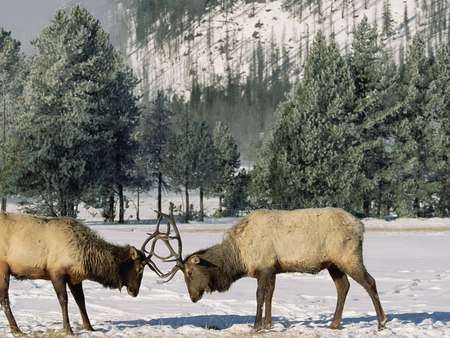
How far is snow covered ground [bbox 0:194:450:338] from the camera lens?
27.4 ft

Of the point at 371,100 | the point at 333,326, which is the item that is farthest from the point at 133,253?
the point at 371,100

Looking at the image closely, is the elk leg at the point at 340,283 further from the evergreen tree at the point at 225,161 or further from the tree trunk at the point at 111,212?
the evergreen tree at the point at 225,161

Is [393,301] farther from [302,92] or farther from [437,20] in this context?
[437,20]

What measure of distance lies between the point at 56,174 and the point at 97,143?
120 inches

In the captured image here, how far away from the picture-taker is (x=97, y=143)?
3197cm

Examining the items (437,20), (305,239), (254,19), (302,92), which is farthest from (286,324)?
(254,19)

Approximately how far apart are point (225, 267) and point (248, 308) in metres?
2.36

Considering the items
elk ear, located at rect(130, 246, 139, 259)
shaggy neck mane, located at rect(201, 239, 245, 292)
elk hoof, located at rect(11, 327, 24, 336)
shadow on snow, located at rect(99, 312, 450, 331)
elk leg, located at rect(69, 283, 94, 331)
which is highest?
elk ear, located at rect(130, 246, 139, 259)

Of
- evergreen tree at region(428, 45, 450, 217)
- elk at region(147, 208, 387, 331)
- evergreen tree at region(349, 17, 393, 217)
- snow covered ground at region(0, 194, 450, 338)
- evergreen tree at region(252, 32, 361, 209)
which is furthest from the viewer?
evergreen tree at region(428, 45, 450, 217)

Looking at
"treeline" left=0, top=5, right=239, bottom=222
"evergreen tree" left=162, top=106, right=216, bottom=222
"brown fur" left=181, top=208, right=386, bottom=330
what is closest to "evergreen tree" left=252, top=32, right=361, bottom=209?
"evergreen tree" left=162, top=106, right=216, bottom=222

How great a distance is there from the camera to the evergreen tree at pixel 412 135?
36188mm

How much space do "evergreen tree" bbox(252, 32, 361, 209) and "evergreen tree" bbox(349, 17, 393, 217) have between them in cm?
195

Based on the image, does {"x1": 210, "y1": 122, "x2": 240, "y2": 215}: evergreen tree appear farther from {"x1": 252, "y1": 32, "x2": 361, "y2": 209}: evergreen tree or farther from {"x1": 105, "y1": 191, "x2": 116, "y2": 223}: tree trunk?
{"x1": 252, "y1": 32, "x2": 361, "y2": 209}: evergreen tree

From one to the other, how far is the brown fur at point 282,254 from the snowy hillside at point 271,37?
13766cm
